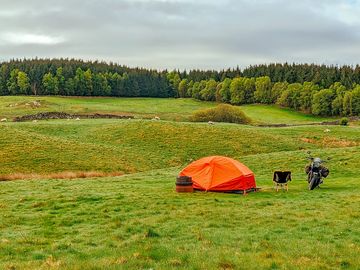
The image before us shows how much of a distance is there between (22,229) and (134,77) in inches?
6637

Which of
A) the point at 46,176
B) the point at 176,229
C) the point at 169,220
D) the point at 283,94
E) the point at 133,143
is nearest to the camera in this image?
the point at 176,229

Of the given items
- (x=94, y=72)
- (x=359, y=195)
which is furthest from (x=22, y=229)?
(x=94, y=72)

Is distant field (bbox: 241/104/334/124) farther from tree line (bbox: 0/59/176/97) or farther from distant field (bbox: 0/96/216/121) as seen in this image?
tree line (bbox: 0/59/176/97)

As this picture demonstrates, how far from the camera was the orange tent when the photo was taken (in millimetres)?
27750

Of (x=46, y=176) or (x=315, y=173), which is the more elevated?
(x=315, y=173)

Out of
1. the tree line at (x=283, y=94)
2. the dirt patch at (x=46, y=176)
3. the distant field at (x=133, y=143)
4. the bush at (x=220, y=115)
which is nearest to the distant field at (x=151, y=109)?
the tree line at (x=283, y=94)

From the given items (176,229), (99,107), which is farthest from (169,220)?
(99,107)

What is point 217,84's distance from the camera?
16825 cm

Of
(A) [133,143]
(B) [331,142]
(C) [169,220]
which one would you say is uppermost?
(C) [169,220]

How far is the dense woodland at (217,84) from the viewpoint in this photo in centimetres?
13550

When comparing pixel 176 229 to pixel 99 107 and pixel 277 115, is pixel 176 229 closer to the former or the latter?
pixel 99 107

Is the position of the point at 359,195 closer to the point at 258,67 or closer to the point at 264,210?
the point at 264,210

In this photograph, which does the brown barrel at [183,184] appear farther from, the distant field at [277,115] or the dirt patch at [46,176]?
the distant field at [277,115]

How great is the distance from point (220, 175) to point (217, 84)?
142m
